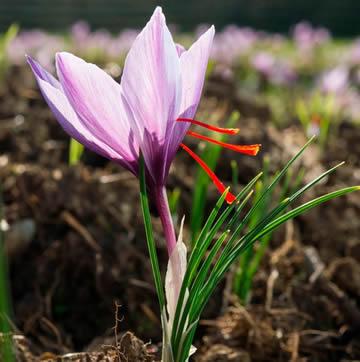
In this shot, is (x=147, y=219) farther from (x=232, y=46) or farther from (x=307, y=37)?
(x=307, y=37)

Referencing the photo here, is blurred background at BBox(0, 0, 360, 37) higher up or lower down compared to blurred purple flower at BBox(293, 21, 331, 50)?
higher up

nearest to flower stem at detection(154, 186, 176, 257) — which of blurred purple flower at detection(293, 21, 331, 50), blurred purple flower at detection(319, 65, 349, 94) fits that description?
blurred purple flower at detection(319, 65, 349, 94)

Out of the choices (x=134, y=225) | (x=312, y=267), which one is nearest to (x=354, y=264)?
(x=312, y=267)

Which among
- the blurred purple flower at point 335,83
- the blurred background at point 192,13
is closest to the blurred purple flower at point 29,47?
the blurred purple flower at point 335,83

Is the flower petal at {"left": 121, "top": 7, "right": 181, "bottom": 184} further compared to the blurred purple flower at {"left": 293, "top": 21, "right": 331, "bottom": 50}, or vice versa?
the blurred purple flower at {"left": 293, "top": 21, "right": 331, "bottom": 50}

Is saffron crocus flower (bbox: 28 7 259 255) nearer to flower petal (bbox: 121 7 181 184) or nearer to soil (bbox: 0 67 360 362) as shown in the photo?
flower petal (bbox: 121 7 181 184)

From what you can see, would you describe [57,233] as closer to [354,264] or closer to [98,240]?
[98,240]
